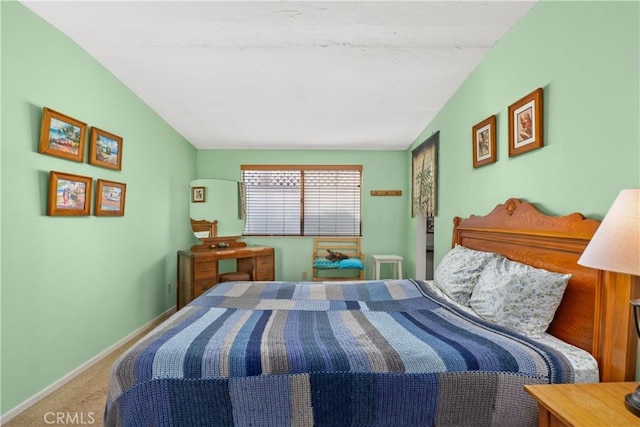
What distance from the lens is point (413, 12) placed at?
1.75 meters

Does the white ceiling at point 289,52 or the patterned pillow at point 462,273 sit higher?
the white ceiling at point 289,52

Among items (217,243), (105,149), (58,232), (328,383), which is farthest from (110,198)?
(328,383)

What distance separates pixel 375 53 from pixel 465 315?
1891mm

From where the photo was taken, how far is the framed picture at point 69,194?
6.31 feet

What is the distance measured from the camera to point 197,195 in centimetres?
434

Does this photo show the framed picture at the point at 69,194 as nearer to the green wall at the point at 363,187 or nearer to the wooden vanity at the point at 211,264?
the wooden vanity at the point at 211,264

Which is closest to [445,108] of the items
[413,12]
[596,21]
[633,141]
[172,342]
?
[413,12]

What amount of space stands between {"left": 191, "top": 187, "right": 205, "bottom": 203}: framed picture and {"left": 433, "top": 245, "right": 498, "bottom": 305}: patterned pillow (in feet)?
11.4

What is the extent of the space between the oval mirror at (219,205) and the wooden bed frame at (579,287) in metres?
3.60

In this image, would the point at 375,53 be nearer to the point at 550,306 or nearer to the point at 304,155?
the point at 550,306

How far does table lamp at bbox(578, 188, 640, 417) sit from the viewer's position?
87 centimetres

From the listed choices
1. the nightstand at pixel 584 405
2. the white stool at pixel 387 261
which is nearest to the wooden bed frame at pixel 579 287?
the nightstand at pixel 584 405
